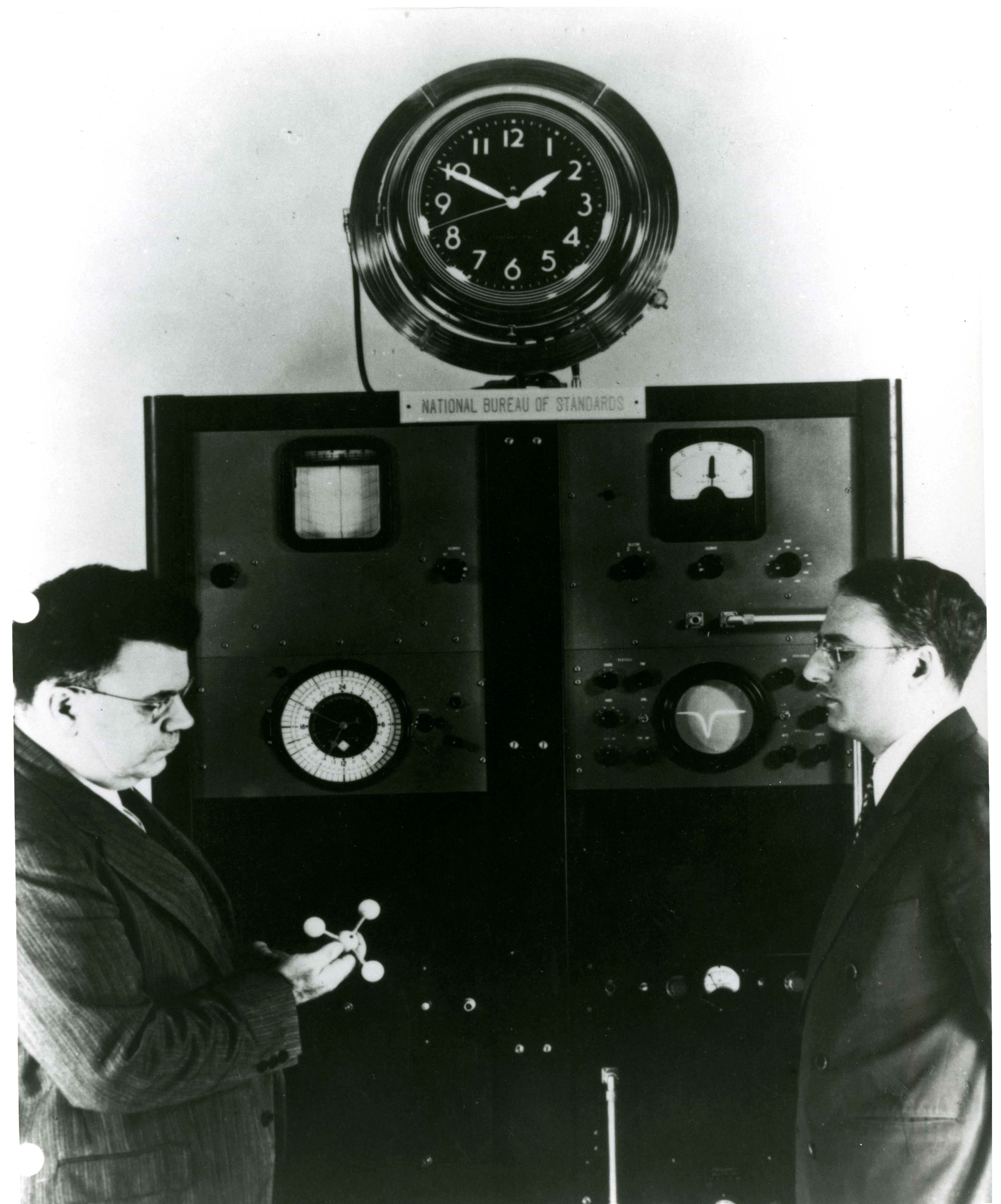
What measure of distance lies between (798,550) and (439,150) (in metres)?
1.10

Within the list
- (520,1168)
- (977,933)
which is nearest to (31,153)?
(520,1168)

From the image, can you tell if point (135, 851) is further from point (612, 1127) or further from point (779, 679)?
point (779, 679)

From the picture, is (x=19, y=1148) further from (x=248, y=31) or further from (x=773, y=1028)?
(x=248, y=31)

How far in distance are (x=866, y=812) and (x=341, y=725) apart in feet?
3.56

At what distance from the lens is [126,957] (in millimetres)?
1786

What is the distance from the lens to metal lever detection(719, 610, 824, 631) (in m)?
1.88

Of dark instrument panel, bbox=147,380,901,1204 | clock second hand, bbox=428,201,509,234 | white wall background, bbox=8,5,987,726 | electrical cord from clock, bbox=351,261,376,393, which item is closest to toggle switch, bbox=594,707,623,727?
dark instrument panel, bbox=147,380,901,1204

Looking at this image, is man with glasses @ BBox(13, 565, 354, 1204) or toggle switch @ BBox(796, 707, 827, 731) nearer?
man with glasses @ BBox(13, 565, 354, 1204)

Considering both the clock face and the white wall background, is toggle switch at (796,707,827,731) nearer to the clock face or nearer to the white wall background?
the white wall background

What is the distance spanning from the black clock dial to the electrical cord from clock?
18 cm

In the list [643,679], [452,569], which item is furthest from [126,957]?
[643,679]

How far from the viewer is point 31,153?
1.90 meters

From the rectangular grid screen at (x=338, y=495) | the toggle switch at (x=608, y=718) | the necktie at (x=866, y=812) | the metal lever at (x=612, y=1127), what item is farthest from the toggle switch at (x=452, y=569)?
the metal lever at (x=612, y=1127)

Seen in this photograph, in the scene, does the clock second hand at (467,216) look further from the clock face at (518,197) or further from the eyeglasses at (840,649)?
the eyeglasses at (840,649)
